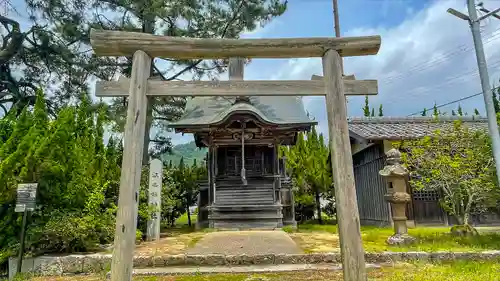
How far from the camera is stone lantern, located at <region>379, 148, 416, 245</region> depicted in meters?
7.62

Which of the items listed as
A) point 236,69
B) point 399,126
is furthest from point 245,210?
point 399,126

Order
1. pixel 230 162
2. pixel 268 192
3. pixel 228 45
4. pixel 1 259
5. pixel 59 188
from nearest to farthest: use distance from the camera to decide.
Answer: pixel 228 45 → pixel 1 259 → pixel 59 188 → pixel 268 192 → pixel 230 162

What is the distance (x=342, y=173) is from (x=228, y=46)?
2107 millimetres

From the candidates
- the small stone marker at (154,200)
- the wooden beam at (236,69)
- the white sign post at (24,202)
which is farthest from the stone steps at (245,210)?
the white sign post at (24,202)

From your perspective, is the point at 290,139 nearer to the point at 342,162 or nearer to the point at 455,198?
the point at 455,198

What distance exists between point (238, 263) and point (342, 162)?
11.2 feet

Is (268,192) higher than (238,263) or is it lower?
higher

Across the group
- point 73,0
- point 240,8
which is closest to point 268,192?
point 240,8

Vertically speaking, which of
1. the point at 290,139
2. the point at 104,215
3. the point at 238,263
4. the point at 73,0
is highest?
the point at 73,0

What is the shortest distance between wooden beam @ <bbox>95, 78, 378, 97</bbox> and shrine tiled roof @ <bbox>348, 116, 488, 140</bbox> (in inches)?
337

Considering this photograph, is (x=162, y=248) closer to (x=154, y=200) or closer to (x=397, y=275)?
(x=154, y=200)

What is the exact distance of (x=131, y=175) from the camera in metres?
3.74

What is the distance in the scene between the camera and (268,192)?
11555 millimetres

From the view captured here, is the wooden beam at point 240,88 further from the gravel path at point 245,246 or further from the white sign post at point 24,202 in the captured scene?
the gravel path at point 245,246
